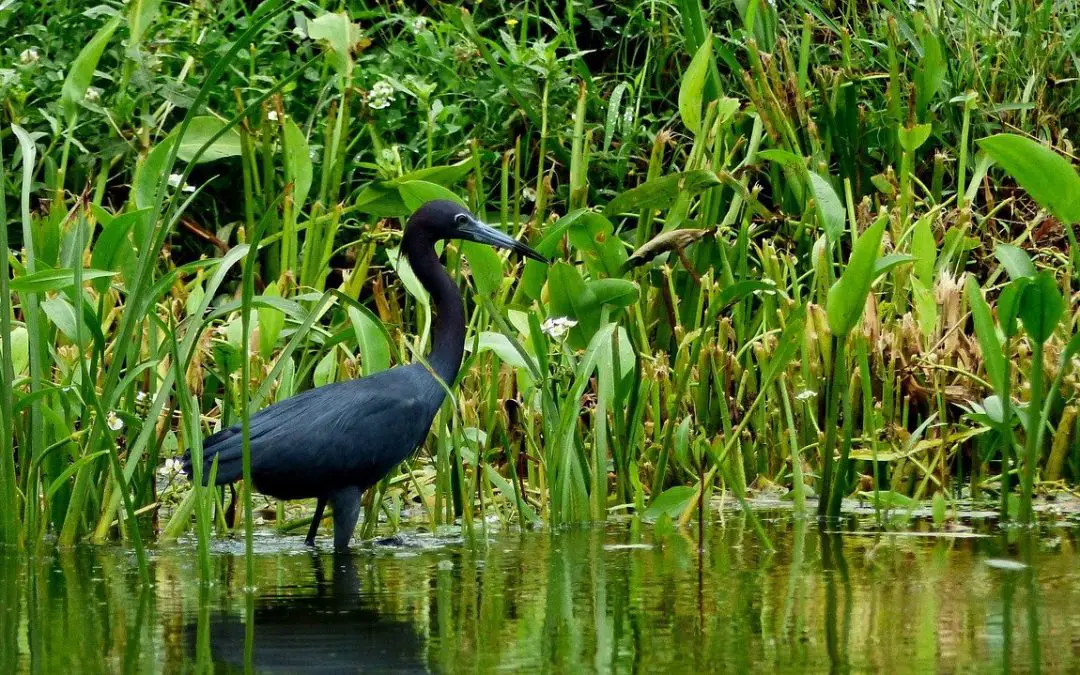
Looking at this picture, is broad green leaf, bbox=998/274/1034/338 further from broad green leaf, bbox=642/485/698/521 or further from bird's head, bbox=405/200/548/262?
bird's head, bbox=405/200/548/262

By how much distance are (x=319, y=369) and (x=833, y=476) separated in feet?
5.27

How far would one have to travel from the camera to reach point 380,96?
6398 millimetres

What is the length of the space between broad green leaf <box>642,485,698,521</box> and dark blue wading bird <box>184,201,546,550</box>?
0.73m

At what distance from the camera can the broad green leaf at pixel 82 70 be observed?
4.85 metres

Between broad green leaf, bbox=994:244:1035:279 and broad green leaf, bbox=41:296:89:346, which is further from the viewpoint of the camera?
broad green leaf, bbox=994:244:1035:279

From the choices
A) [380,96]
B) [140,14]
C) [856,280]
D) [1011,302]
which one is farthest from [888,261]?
[140,14]

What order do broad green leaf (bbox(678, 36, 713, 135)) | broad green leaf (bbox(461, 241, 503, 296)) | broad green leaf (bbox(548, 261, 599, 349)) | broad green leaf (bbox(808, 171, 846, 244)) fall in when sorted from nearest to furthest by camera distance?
broad green leaf (bbox(548, 261, 599, 349)) < broad green leaf (bbox(808, 171, 846, 244)) < broad green leaf (bbox(461, 241, 503, 296)) < broad green leaf (bbox(678, 36, 713, 135))

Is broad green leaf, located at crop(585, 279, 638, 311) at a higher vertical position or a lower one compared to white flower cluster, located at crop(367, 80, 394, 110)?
lower

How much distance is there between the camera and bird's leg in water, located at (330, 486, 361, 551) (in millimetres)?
4492

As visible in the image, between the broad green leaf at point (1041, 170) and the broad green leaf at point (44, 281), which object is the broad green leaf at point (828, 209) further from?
the broad green leaf at point (44, 281)

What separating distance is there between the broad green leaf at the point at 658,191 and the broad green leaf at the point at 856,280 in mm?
765

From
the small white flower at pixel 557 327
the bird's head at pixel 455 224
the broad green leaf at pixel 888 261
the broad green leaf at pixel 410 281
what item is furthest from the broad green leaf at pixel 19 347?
the broad green leaf at pixel 888 261

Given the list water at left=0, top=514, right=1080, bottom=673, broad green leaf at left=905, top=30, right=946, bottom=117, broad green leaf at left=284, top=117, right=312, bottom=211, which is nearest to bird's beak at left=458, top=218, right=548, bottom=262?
broad green leaf at left=284, top=117, right=312, bottom=211

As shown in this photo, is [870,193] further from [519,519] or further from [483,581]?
[483,581]
